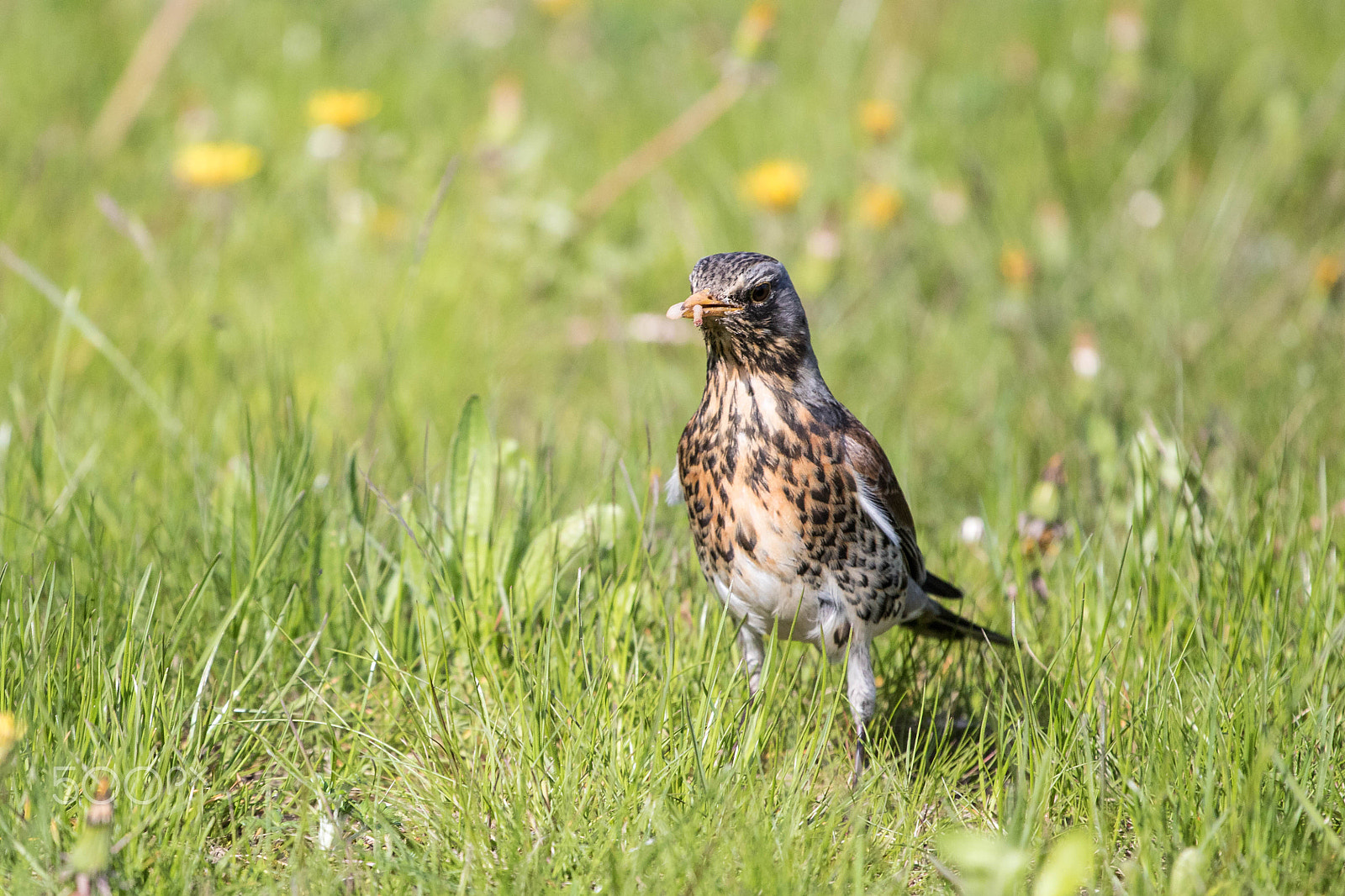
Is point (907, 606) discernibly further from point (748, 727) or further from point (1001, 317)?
point (1001, 317)

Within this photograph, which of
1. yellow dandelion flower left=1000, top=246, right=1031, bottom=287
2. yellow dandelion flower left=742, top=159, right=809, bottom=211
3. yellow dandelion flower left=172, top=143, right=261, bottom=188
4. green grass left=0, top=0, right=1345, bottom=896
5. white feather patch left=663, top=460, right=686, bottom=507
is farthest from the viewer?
Result: yellow dandelion flower left=742, top=159, right=809, bottom=211

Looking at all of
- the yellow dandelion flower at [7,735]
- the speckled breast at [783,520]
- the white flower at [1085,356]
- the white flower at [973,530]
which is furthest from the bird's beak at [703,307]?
the white flower at [1085,356]

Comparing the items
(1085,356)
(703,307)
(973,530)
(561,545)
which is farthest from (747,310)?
(1085,356)

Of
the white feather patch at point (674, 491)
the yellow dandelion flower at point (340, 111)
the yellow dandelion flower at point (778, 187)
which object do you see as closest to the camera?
the white feather patch at point (674, 491)

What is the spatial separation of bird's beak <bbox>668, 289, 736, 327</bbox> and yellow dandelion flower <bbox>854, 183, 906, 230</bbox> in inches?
132

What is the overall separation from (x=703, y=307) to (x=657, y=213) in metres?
3.56

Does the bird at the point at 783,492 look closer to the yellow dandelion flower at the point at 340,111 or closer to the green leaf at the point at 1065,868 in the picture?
the green leaf at the point at 1065,868

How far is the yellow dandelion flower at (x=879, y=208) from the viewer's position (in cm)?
628

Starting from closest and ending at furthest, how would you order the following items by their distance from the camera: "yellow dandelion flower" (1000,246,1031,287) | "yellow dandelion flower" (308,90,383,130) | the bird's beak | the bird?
the bird's beak, the bird, "yellow dandelion flower" (1000,246,1031,287), "yellow dandelion flower" (308,90,383,130)

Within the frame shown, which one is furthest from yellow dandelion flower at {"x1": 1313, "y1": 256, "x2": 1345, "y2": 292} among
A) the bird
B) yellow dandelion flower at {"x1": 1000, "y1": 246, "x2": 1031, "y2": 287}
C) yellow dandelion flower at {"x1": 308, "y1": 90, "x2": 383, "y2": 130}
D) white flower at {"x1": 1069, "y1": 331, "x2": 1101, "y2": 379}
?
yellow dandelion flower at {"x1": 308, "y1": 90, "x2": 383, "y2": 130}

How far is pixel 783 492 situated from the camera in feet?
10.5

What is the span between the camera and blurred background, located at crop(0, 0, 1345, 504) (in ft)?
16.6

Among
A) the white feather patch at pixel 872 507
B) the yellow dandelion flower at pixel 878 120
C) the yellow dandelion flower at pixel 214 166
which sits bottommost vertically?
the white feather patch at pixel 872 507

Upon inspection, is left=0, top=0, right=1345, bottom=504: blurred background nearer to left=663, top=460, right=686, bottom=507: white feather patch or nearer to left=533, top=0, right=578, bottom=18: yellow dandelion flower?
left=533, top=0, right=578, bottom=18: yellow dandelion flower
